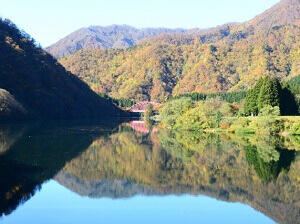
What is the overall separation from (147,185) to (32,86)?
98.7m

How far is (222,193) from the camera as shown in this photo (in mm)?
27391

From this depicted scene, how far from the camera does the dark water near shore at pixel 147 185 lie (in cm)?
2222

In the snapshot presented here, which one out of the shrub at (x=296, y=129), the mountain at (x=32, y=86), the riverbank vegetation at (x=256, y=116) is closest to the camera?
the shrub at (x=296, y=129)

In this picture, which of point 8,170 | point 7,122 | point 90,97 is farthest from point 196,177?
point 90,97

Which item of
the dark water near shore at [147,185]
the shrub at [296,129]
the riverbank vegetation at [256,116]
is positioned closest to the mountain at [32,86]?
the riverbank vegetation at [256,116]

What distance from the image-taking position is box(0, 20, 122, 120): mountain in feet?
350

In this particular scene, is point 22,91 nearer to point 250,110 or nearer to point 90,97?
point 90,97

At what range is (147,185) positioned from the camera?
2948 centimetres

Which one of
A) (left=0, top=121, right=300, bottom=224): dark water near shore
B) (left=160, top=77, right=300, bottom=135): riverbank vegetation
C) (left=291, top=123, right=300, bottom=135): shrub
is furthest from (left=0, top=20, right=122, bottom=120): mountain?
(left=0, top=121, right=300, bottom=224): dark water near shore

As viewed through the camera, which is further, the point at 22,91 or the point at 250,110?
the point at 22,91

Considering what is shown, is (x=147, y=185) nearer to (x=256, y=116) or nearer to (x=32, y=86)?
(x=256, y=116)

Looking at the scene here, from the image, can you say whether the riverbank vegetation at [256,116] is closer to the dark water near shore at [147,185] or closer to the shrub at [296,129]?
the shrub at [296,129]

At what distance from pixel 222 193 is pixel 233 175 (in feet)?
19.8

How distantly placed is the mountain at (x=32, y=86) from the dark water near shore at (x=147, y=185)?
5801cm
